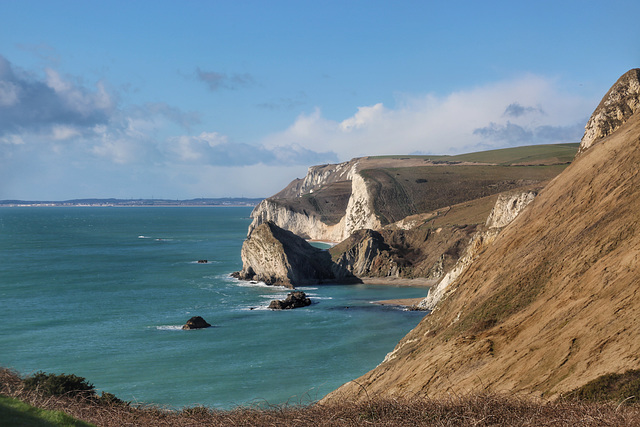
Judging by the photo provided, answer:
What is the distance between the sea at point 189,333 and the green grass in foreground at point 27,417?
13.4 ft

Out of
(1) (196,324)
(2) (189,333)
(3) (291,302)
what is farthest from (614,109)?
(3) (291,302)

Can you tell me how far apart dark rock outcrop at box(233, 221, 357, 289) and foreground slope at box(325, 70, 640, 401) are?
49.5 m

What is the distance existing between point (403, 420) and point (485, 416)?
1698 mm

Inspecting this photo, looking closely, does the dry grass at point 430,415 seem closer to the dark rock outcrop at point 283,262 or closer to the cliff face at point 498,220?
the cliff face at point 498,220

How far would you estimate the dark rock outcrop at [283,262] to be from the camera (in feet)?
250

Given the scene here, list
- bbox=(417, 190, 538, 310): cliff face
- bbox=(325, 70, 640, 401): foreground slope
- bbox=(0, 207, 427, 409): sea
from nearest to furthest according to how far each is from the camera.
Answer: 1. bbox=(325, 70, 640, 401): foreground slope
2. bbox=(0, 207, 427, 409): sea
3. bbox=(417, 190, 538, 310): cliff face

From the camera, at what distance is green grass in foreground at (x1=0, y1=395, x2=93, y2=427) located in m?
9.82

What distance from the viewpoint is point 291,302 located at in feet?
195

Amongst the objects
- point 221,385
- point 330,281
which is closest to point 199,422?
point 221,385

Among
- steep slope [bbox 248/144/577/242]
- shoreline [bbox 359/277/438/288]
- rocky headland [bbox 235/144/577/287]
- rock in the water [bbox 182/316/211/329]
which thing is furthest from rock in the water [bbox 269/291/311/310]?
steep slope [bbox 248/144/577/242]

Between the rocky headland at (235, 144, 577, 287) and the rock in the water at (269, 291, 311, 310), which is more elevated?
the rocky headland at (235, 144, 577, 287)

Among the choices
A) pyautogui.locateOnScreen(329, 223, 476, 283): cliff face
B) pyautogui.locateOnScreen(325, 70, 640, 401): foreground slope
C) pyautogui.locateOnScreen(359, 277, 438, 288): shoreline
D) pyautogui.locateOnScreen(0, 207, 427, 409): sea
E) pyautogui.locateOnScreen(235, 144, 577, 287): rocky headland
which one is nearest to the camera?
pyautogui.locateOnScreen(325, 70, 640, 401): foreground slope

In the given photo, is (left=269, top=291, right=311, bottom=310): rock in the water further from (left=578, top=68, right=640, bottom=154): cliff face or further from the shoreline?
(left=578, top=68, right=640, bottom=154): cliff face

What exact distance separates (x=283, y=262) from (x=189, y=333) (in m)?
29.1
